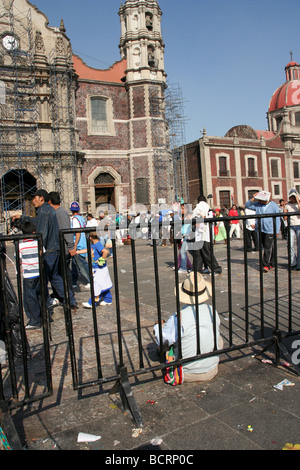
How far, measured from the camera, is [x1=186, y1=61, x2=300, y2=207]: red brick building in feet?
115

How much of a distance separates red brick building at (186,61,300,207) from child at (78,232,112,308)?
29087mm

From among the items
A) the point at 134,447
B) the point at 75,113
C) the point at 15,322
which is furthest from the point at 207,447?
the point at 75,113

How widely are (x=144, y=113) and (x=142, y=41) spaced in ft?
18.6

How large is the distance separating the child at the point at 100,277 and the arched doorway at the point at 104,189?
70.2ft

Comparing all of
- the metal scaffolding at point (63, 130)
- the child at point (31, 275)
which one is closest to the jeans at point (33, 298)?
the child at point (31, 275)

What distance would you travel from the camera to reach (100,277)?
5918 mm

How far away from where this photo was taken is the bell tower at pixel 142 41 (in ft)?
91.2

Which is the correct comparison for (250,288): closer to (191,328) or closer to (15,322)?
(191,328)

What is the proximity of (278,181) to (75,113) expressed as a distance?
24.7 metres

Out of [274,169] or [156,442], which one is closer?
[156,442]

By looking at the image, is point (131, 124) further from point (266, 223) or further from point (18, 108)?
point (266, 223)

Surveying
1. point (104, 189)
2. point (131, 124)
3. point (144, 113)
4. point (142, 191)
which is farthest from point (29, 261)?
point (144, 113)

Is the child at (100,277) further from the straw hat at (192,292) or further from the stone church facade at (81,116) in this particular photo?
the stone church facade at (81,116)

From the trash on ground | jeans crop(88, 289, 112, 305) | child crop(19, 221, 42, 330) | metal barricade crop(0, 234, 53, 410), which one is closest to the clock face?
child crop(19, 221, 42, 330)
